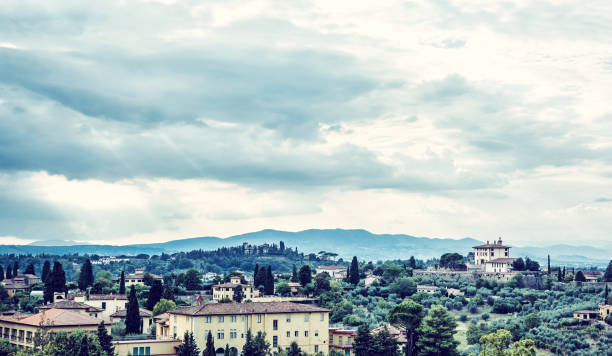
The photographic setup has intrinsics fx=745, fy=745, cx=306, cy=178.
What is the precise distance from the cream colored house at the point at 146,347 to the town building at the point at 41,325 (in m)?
4.53

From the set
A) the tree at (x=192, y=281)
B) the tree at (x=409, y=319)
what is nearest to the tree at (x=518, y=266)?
the tree at (x=192, y=281)

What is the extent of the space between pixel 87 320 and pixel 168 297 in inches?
1231

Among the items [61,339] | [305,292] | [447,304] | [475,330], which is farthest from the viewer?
[305,292]

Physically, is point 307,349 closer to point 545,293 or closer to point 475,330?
point 475,330

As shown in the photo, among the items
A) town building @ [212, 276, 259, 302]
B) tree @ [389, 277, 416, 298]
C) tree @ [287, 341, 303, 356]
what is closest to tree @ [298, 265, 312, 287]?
town building @ [212, 276, 259, 302]

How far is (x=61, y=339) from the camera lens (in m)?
63.6

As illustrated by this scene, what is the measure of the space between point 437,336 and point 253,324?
19.9 metres

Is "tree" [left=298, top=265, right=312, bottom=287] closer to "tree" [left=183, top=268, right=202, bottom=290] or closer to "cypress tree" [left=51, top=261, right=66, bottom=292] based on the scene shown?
"tree" [left=183, top=268, right=202, bottom=290]

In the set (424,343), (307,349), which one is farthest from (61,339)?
(424,343)

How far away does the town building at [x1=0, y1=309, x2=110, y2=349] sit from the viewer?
225 feet

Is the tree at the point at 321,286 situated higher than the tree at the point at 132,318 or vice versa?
the tree at the point at 321,286

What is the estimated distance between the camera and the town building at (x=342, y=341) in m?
77.7

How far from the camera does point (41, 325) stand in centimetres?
6681

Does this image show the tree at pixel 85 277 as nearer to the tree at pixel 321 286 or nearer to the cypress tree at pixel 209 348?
the tree at pixel 321 286
